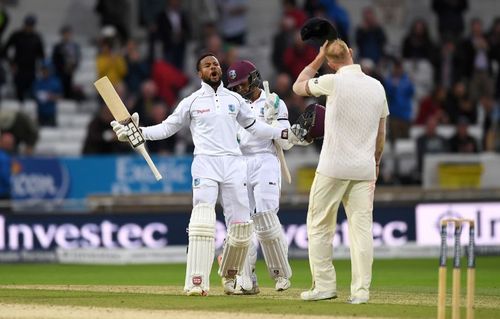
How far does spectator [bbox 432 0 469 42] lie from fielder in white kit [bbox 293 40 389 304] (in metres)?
15.7

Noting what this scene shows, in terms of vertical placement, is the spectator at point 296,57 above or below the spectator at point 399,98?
above

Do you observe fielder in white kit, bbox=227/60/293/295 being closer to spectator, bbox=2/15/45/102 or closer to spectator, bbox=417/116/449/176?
spectator, bbox=417/116/449/176

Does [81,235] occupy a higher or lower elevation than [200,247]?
lower

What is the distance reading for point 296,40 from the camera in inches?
972

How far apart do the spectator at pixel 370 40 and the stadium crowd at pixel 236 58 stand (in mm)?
19

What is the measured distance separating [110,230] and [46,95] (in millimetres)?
4562

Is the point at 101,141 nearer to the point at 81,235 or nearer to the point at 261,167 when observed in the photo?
the point at 81,235

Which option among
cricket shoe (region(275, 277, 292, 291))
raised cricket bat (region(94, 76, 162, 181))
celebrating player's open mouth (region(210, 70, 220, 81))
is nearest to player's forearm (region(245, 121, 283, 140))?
celebrating player's open mouth (region(210, 70, 220, 81))

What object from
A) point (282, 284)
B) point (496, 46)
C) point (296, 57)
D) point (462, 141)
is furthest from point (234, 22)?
point (282, 284)

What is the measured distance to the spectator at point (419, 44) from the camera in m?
26.7

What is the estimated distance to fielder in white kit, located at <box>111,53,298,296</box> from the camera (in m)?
12.9

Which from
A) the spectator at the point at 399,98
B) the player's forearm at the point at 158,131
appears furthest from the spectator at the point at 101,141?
the player's forearm at the point at 158,131

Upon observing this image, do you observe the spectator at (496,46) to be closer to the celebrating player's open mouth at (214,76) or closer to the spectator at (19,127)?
the spectator at (19,127)

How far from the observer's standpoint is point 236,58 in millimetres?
25438
